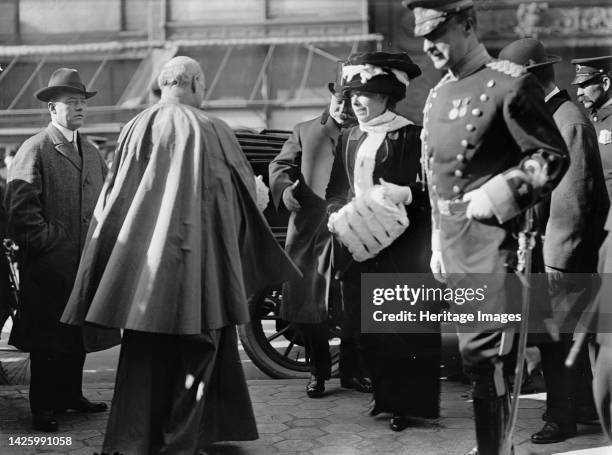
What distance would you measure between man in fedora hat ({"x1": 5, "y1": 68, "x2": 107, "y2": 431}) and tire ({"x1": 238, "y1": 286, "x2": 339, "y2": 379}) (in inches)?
38.0

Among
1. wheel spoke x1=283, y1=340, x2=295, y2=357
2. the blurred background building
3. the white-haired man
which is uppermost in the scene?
the blurred background building

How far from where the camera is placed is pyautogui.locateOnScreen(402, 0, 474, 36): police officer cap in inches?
118

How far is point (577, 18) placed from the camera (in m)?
7.21

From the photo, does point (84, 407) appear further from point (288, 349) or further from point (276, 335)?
point (288, 349)

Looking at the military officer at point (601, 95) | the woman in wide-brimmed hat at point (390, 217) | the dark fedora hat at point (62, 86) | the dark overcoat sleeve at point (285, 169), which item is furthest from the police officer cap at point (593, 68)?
the dark fedora hat at point (62, 86)

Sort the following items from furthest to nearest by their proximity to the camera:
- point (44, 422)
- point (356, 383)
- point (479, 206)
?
point (356, 383), point (44, 422), point (479, 206)

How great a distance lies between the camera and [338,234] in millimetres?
3939

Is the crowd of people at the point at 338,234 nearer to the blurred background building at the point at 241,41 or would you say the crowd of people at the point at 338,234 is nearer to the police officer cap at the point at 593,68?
the police officer cap at the point at 593,68

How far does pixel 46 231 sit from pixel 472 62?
88.7 inches

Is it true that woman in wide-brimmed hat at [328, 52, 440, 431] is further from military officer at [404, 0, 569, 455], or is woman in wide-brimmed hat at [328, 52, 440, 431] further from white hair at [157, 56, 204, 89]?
white hair at [157, 56, 204, 89]

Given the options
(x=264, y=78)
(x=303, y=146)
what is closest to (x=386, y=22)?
(x=264, y=78)

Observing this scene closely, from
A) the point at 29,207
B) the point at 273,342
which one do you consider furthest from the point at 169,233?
the point at 273,342

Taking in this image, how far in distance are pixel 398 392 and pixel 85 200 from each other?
188 cm

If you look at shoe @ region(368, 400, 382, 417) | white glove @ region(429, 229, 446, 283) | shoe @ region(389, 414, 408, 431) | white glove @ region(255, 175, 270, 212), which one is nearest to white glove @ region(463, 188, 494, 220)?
white glove @ region(429, 229, 446, 283)
